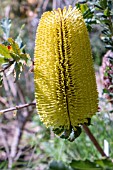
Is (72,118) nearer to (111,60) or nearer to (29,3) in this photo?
(111,60)

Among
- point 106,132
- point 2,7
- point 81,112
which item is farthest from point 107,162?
point 2,7

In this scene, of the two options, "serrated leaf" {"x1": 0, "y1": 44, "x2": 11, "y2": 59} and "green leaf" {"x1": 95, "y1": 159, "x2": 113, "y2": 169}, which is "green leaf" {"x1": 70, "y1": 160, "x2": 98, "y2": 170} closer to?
"green leaf" {"x1": 95, "y1": 159, "x2": 113, "y2": 169}

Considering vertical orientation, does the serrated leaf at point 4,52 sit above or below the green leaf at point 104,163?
above

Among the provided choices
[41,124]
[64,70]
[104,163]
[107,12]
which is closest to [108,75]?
[107,12]

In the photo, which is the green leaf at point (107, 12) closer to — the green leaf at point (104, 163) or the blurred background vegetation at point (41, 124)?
the blurred background vegetation at point (41, 124)

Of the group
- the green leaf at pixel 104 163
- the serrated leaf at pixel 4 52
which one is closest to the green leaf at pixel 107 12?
the serrated leaf at pixel 4 52
